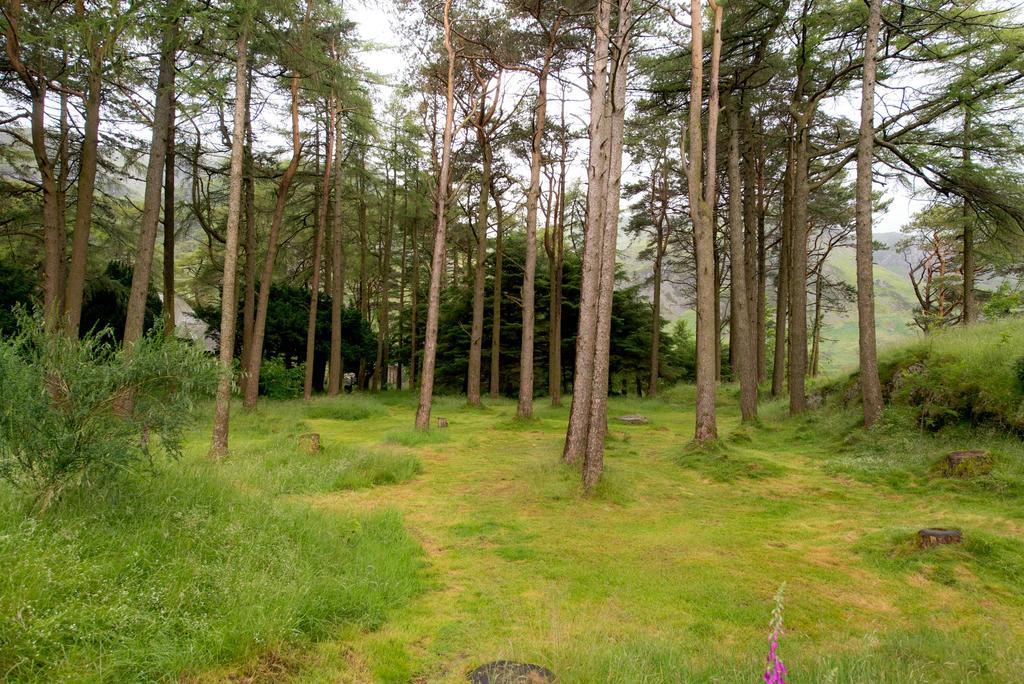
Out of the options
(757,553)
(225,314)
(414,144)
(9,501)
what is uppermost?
(414,144)

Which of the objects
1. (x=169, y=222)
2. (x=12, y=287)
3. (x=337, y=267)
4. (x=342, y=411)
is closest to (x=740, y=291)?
(x=342, y=411)

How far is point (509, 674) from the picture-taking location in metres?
3.20

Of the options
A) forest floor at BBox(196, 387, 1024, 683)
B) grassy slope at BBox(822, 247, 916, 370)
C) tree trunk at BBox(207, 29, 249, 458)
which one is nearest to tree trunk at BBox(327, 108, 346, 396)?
tree trunk at BBox(207, 29, 249, 458)

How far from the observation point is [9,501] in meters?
4.06

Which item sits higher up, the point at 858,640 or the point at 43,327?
the point at 43,327

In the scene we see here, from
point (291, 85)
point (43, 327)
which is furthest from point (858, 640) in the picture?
point (291, 85)


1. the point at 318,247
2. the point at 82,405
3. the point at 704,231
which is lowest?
the point at 82,405

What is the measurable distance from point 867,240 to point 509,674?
12.3m

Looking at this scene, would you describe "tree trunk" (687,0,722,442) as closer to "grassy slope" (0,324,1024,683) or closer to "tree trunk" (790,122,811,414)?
"grassy slope" (0,324,1024,683)

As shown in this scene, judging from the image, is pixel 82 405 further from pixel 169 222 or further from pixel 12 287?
pixel 12 287

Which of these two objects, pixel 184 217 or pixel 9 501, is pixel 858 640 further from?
pixel 184 217

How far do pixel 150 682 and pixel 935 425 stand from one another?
12.4 meters

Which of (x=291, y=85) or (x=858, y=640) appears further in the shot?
(x=291, y=85)

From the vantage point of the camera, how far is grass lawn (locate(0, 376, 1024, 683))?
125 inches
